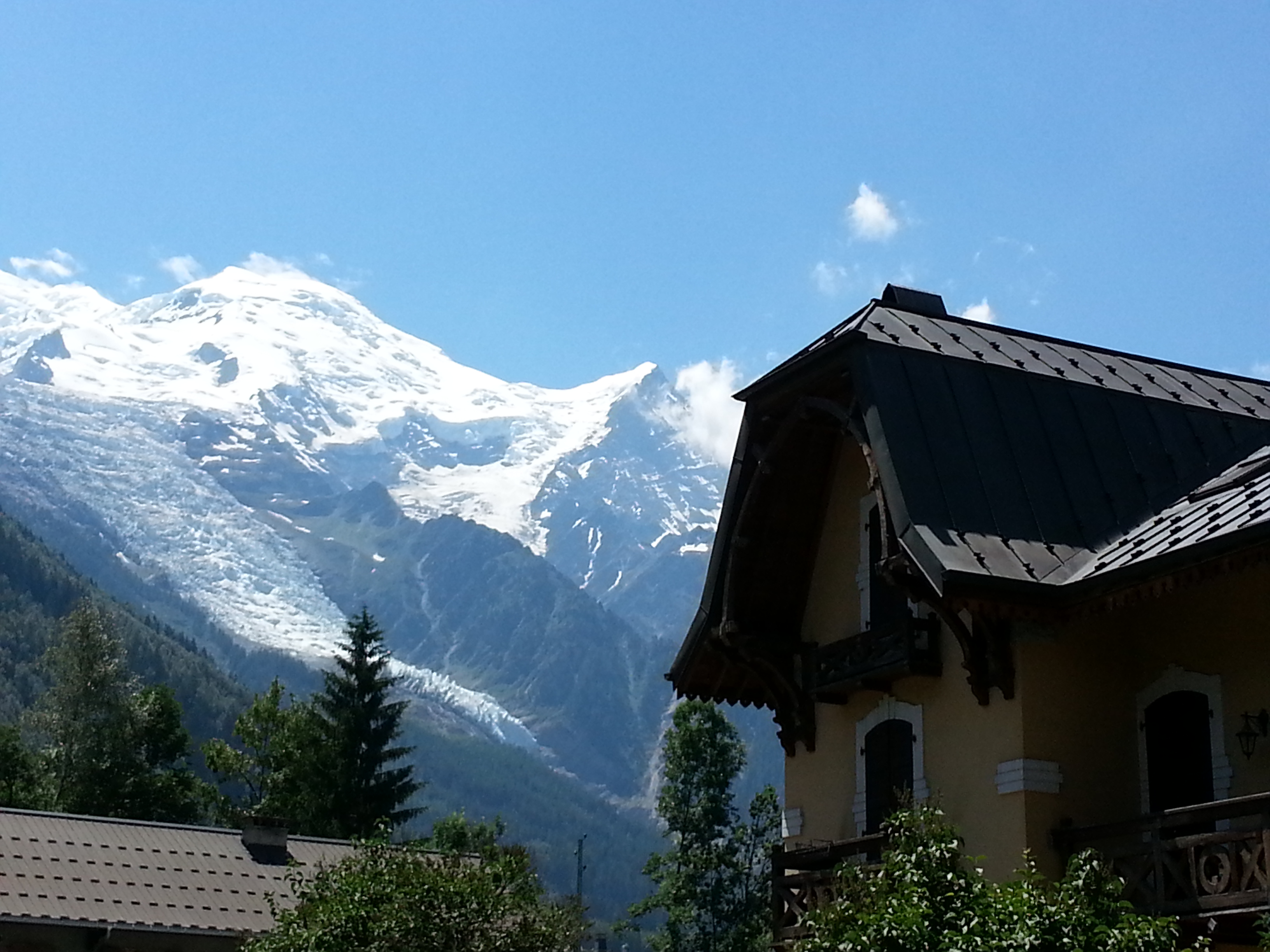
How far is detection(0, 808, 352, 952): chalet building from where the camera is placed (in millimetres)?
30656

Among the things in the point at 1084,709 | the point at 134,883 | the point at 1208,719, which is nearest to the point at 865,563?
the point at 1084,709

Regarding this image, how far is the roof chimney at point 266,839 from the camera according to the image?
117 feet

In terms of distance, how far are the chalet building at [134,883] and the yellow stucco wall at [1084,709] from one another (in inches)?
510

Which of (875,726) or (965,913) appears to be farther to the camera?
(875,726)

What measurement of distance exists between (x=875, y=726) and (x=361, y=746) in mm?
55456

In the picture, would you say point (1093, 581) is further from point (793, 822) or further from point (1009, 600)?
point (793, 822)

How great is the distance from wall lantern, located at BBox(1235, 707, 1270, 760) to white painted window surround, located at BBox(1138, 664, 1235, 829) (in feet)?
1.14

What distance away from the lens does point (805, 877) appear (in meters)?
21.4

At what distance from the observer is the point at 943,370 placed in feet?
71.9

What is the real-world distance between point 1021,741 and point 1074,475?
384 centimetres

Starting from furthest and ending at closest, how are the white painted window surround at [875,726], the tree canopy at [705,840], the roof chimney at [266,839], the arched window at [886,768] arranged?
the tree canopy at [705,840], the roof chimney at [266,839], the arched window at [886,768], the white painted window surround at [875,726]

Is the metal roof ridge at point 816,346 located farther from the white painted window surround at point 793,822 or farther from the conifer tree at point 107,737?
the conifer tree at point 107,737

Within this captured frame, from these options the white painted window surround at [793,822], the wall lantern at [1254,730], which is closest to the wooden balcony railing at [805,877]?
the white painted window surround at [793,822]

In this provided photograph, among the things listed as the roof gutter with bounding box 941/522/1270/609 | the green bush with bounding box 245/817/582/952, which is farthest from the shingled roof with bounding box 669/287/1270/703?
the green bush with bounding box 245/817/582/952
